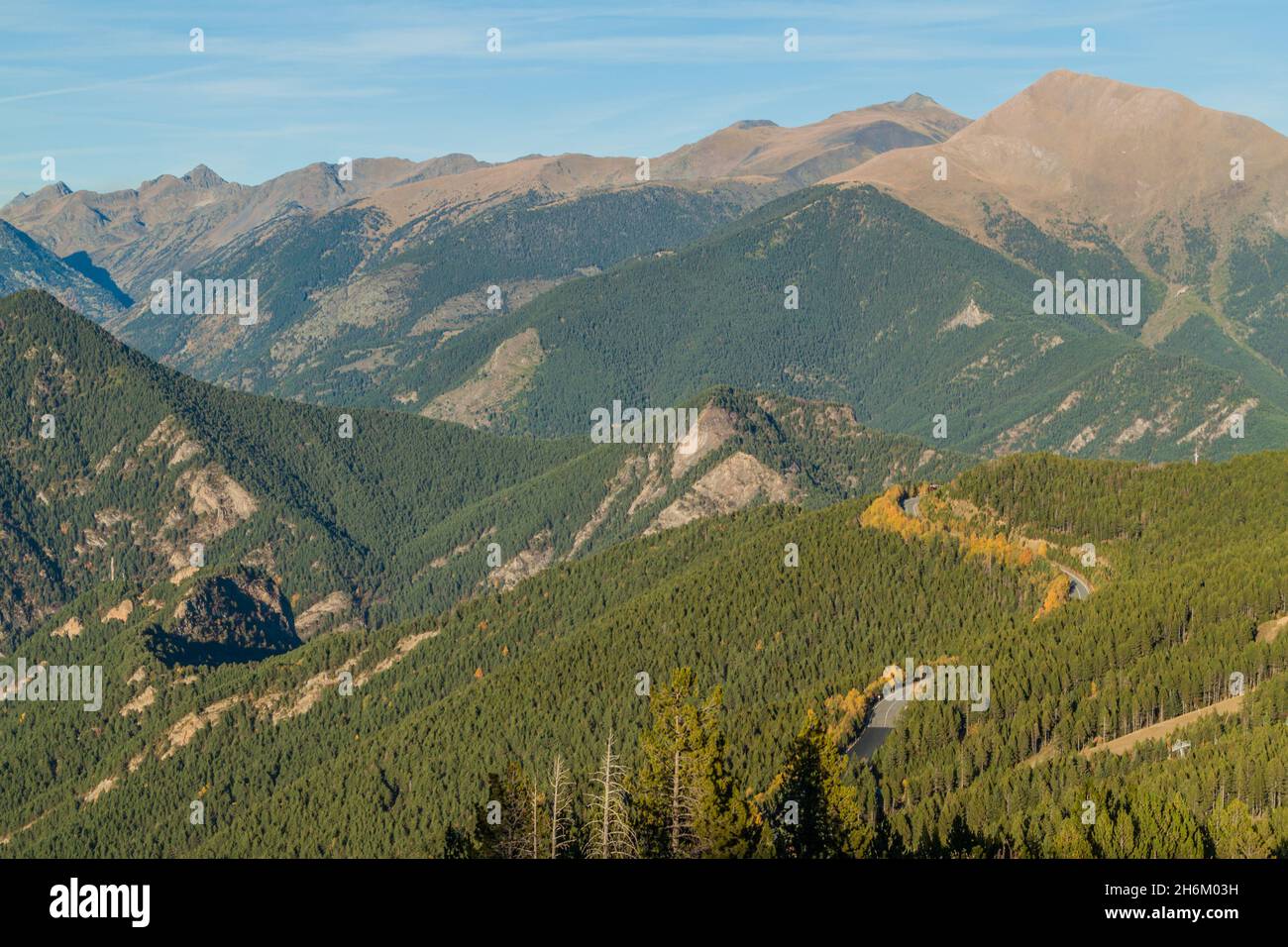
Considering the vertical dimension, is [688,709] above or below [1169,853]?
above

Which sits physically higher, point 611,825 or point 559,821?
point 559,821

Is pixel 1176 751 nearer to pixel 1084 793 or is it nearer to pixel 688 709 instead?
pixel 1084 793

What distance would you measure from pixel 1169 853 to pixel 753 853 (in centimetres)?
3109

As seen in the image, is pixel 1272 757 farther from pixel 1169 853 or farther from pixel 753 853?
pixel 753 853

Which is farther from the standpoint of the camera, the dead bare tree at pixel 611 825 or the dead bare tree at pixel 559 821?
the dead bare tree at pixel 559 821

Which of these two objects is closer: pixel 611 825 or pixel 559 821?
pixel 611 825

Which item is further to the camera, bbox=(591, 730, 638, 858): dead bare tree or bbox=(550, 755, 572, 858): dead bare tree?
bbox=(550, 755, 572, 858): dead bare tree
